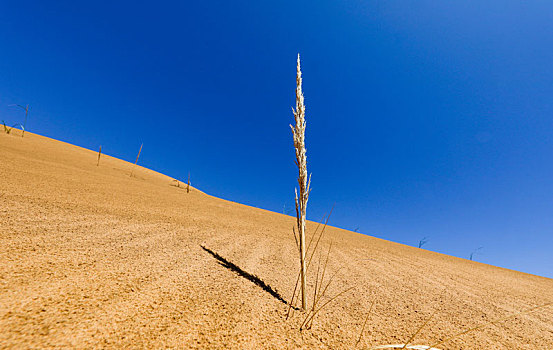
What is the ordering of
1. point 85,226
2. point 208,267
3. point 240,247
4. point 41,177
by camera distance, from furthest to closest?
point 41,177 < point 240,247 < point 85,226 < point 208,267

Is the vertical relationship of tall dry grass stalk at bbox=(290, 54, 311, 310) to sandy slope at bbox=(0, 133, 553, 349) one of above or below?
above

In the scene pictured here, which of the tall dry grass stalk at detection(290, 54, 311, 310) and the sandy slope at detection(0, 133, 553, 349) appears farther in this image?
the tall dry grass stalk at detection(290, 54, 311, 310)

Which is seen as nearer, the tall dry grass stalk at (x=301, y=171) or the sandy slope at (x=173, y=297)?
the sandy slope at (x=173, y=297)

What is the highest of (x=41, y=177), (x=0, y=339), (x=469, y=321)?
(x=41, y=177)

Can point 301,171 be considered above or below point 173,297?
above

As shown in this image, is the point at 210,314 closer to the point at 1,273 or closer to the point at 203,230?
the point at 1,273

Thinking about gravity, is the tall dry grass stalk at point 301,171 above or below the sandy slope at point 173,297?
above

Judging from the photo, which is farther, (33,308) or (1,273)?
(1,273)

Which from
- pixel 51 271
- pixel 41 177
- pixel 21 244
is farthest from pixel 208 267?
pixel 41 177

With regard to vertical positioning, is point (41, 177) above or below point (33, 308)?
above

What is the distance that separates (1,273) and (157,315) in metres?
0.77

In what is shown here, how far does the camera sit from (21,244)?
1328mm

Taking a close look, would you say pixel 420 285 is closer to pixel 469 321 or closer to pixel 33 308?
pixel 469 321

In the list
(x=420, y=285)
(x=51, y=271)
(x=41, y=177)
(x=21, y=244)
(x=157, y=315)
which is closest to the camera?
(x=157, y=315)
